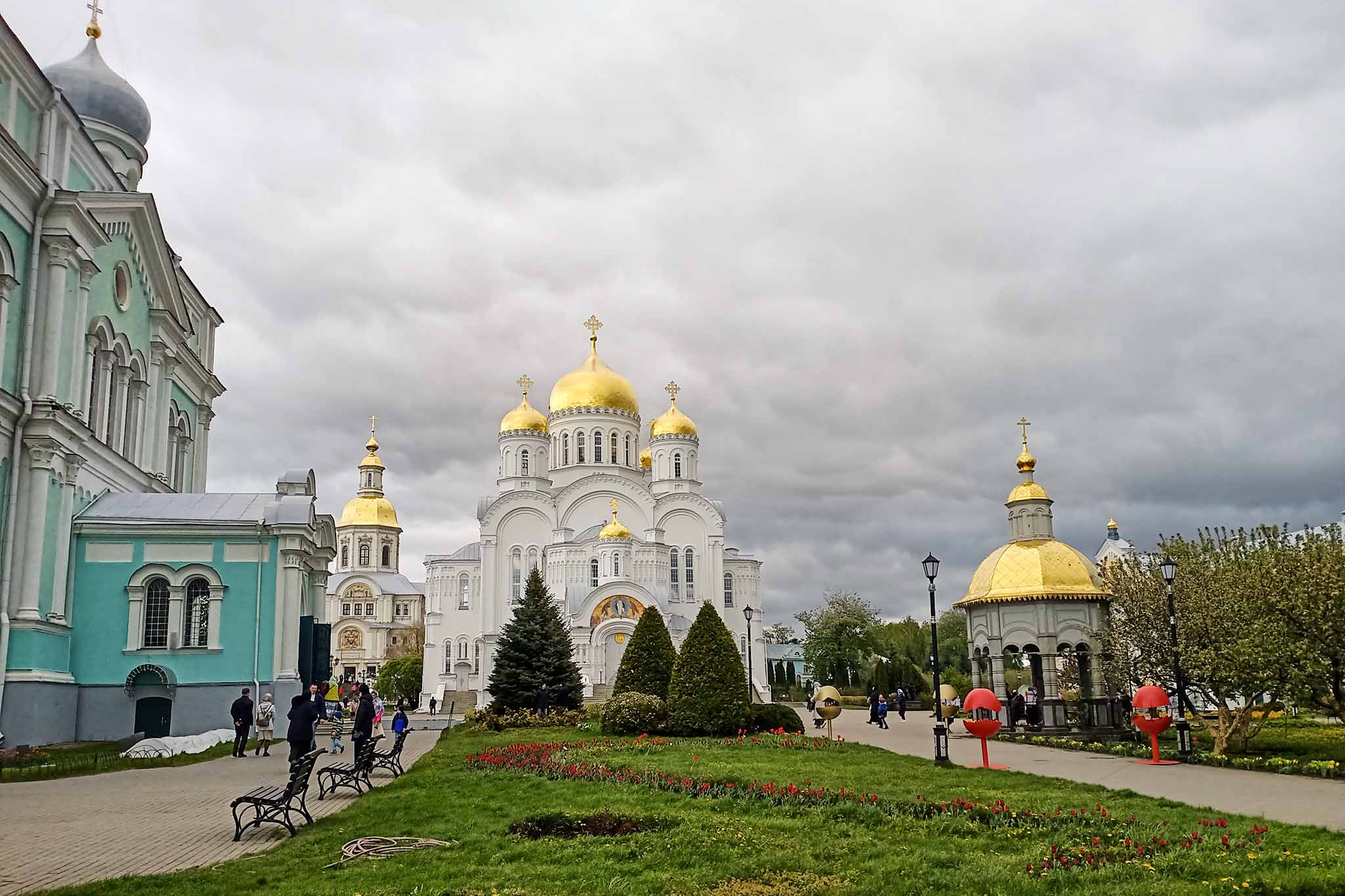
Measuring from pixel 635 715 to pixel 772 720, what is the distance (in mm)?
3122

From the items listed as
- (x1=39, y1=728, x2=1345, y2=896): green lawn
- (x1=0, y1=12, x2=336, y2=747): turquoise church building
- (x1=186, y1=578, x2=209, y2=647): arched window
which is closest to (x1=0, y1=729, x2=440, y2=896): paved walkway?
(x1=39, y1=728, x2=1345, y2=896): green lawn

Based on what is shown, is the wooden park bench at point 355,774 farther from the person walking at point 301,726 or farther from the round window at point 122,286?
the round window at point 122,286

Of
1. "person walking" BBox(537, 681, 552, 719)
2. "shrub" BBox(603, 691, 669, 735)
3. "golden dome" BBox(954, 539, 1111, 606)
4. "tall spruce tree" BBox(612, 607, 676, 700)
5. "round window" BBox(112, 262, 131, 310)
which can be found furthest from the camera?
"person walking" BBox(537, 681, 552, 719)

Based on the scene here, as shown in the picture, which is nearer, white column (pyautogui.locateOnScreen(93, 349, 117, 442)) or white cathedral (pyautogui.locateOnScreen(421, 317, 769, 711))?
white column (pyautogui.locateOnScreen(93, 349, 117, 442))

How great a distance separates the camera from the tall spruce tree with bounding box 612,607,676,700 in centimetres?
2819

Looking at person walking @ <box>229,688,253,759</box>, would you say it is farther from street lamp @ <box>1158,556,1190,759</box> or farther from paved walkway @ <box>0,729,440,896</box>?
street lamp @ <box>1158,556,1190,759</box>

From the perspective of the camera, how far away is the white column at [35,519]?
2088 cm

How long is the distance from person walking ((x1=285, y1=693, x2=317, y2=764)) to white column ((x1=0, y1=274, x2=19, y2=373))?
12334mm

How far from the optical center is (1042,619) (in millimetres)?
24859

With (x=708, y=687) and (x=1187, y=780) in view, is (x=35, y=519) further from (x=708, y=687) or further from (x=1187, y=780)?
(x=1187, y=780)

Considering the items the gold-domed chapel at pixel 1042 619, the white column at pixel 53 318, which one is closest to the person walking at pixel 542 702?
the gold-domed chapel at pixel 1042 619

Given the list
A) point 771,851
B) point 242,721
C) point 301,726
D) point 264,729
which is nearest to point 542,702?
point 264,729

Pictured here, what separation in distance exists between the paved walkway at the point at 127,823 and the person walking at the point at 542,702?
38.9ft

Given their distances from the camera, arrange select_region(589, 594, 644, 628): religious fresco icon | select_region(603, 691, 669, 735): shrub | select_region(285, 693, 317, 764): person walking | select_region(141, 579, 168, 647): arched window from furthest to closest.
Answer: select_region(589, 594, 644, 628): religious fresco icon → select_region(603, 691, 669, 735): shrub → select_region(141, 579, 168, 647): arched window → select_region(285, 693, 317, 764): person walking
